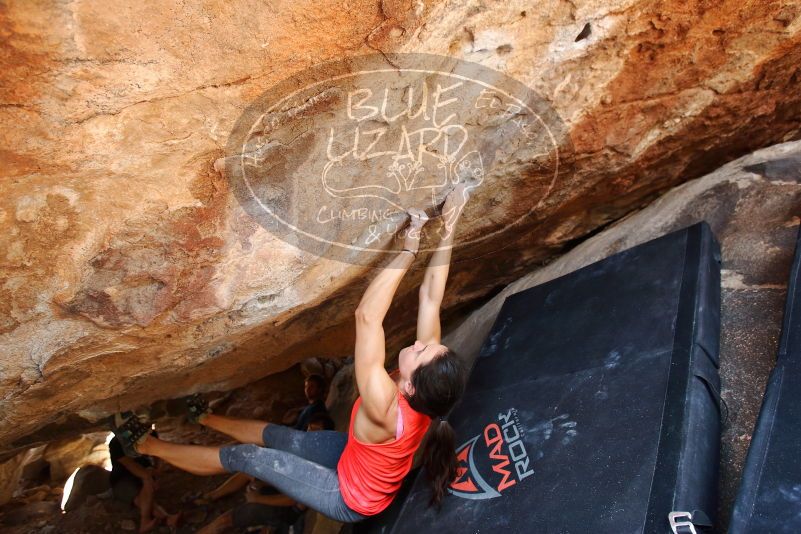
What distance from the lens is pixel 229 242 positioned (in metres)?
1.53

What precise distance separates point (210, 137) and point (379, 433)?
91 centimetres

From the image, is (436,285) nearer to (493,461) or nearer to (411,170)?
(411,170)

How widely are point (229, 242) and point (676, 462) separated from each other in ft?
3.81

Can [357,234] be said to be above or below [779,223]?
below

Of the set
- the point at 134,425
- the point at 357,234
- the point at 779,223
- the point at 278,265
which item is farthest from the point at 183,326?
the point at 779,223

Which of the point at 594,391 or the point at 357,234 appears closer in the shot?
the point at 594,391

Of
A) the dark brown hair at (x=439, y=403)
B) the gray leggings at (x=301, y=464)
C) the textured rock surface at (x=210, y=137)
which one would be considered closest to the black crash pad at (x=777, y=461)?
the dark brown hair at (x=439, y=403)

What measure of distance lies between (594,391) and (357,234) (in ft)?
2.60

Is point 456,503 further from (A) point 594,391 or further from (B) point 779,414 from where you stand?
(B) point 779,414

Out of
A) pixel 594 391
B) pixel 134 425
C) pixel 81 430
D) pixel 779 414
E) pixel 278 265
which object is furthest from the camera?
pixel 81 430

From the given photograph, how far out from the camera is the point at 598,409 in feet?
4.68

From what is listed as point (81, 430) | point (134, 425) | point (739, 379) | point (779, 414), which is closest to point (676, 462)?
point (779, 414)

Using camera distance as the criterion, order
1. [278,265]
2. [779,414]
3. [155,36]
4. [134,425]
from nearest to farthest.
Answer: [155,36]
[779,414]
[278,265]
[134,425]

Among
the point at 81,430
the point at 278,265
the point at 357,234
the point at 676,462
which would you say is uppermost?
the point at 357,234
